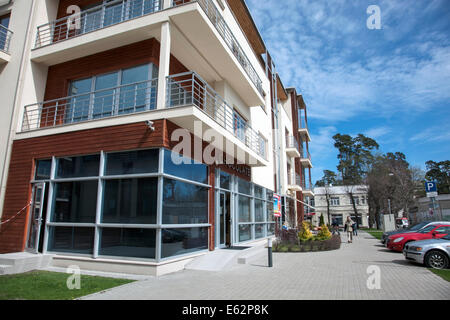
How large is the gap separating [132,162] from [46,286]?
12.9 feet

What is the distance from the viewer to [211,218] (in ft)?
38.3

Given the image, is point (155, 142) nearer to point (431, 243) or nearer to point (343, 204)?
point (431, 243)

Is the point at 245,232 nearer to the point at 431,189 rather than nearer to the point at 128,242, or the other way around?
the point at 128,242

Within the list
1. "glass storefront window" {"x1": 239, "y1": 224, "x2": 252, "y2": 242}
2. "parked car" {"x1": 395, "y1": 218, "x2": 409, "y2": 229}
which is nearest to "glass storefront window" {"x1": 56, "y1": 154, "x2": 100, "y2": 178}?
"glass storefront window" {"x1": 239, "y1": 224, "x2": 252, "y2": 242}

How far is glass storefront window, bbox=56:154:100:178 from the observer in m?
9.84

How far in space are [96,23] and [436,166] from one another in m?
98.7

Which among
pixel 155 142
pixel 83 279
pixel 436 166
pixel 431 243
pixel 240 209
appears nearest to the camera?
pixel 83 279

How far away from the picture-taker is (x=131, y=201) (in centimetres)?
897

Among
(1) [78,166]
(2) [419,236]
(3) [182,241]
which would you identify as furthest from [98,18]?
(2) [419,236]

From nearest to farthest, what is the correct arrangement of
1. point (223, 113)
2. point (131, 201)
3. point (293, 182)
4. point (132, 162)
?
point (131, 201), point (132, 162), point (223, 113), point (293, 182)

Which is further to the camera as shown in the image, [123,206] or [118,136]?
[118,136]
